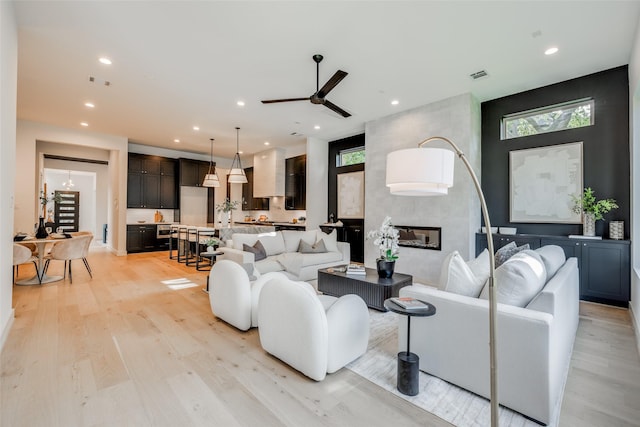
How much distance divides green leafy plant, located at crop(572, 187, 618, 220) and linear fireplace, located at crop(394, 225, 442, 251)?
1939 mm

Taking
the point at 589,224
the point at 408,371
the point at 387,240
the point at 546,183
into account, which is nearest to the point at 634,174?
the point at 589,224

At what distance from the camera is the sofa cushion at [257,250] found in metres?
4.64

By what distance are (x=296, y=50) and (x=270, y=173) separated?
18.8 ft

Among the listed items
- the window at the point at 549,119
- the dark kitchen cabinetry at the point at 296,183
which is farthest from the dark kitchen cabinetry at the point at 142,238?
the window at the point at 549,119

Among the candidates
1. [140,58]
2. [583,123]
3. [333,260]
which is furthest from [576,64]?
[140,58]

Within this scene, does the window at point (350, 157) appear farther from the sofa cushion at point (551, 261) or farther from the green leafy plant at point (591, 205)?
the sofa cushion at point (551, 261)

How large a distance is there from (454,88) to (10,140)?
18.8 ft

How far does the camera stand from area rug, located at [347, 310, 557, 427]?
1.73 meters

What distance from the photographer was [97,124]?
6719mm

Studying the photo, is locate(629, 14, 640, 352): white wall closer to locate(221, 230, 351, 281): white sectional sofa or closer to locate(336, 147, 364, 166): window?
locate(221, 230, 351, 281): white sectional sofa

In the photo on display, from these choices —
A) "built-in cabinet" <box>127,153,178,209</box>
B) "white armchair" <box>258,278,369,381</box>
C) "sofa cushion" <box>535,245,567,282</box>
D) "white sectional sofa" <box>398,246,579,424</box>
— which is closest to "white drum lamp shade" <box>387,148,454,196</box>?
"white sectional sofa" <box>398,246,579,424</box>

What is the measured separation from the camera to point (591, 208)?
159 inches

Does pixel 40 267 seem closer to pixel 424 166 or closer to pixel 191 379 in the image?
pixel 191 379

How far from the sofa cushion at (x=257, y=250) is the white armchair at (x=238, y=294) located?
1.50 metres
